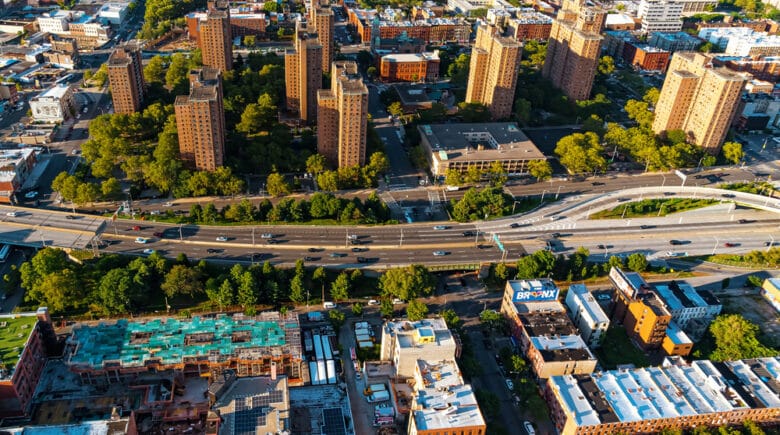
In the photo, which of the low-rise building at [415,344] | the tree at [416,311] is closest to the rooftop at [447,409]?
the low-rise building at [415,344]

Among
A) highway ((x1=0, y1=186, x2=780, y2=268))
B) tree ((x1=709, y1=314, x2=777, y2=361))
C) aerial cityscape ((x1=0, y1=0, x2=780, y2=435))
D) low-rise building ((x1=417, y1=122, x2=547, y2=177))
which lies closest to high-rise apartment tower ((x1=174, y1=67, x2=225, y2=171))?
aerial cityscape ((x1=0, y1=0, x2=780, y2=435))

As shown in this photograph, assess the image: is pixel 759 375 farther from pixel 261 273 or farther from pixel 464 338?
pixel 261 273

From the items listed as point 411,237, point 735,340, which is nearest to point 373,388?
point 411,237

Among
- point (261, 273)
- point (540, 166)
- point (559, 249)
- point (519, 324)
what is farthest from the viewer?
point (540, 166)

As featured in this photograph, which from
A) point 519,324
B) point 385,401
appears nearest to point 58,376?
point 385,401

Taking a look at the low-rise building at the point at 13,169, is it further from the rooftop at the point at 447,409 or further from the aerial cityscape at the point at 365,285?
the rooftop at the point at 447,409

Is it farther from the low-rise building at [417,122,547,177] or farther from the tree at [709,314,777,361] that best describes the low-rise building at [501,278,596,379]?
the low-rise building at [417,122,547,177]
